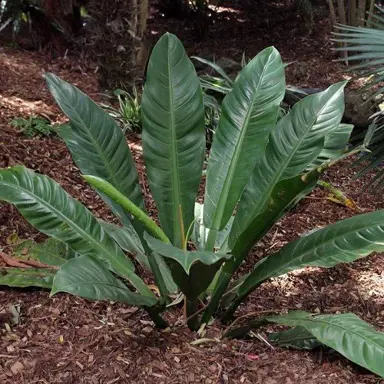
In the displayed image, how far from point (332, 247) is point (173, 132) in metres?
0.66

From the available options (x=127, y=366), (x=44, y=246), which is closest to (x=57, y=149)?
(x=44, y=246)

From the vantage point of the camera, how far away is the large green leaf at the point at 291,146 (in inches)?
75.5

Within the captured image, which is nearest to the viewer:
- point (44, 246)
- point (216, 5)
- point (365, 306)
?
point (44, 246)

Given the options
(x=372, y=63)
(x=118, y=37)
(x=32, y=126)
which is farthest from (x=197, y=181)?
(x=118, y=37)

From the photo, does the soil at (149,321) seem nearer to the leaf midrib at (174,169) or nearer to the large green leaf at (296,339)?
the large green leaf at (296,339)

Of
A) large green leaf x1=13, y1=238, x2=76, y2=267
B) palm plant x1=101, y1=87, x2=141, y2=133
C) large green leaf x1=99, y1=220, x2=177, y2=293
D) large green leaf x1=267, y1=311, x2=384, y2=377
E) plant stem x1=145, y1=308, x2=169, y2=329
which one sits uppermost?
palm plant x1=101, y1=87, x2=141, y2=133

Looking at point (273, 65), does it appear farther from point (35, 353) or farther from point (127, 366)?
point (35, 353)

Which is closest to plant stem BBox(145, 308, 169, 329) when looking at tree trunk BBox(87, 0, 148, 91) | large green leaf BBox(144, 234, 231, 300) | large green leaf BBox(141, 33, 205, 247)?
large green leaf BBox(144, 234, 231, 300)

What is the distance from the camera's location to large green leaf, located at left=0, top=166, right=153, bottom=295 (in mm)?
1771

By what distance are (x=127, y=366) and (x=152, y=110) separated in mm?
860

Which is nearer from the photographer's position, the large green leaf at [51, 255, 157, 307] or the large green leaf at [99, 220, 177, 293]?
the large green leaf at [51, 255, 157, 307]

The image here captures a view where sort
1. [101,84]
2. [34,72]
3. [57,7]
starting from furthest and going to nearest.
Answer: [57,7], [34,72], [101,84]

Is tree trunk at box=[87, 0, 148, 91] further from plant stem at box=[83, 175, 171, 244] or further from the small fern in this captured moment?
plant stem at box=[83, 175, 171, 244]

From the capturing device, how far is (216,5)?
7582 millimetres
